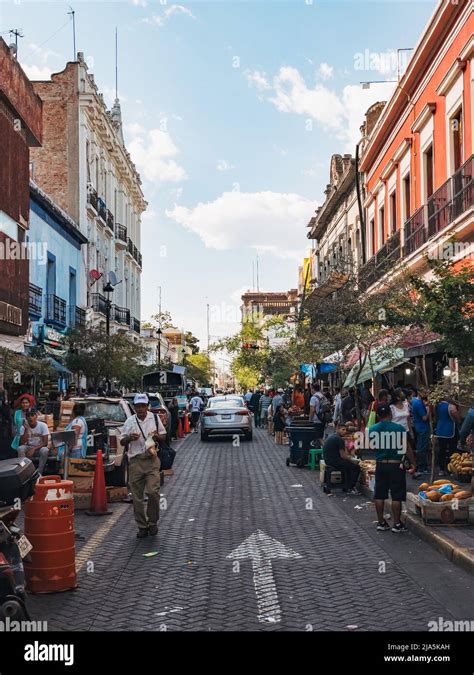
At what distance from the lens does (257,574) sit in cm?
825

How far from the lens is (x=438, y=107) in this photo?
21.8 meters

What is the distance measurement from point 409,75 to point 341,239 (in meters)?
19.6

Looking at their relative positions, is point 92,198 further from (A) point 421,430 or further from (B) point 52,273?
(A) point 421,430

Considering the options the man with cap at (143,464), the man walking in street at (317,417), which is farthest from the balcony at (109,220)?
the man with cap at (143,464)

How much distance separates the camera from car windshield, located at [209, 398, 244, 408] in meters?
28.6

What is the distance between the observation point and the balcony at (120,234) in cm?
4647

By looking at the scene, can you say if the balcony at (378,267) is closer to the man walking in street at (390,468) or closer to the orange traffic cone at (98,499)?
the man walking in street at (390,468)

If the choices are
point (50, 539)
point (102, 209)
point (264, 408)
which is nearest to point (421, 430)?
point (50, 539)

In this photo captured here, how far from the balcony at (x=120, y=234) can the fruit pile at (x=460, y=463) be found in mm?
33883

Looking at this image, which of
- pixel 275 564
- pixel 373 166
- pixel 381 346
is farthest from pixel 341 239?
pixel 275 564

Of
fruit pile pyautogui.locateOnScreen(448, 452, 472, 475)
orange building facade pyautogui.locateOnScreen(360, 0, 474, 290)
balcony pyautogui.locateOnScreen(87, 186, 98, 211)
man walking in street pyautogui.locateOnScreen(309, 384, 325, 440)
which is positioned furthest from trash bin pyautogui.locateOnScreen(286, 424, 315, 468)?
balcony pyautogui.locateOnScreen(87, 186, 98, 211)

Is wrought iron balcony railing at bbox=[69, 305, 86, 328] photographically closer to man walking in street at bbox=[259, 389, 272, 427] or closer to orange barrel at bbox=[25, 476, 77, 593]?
man walking in street at bbox=[259, 389, 272, 427]
